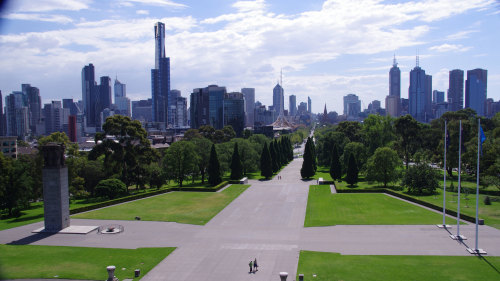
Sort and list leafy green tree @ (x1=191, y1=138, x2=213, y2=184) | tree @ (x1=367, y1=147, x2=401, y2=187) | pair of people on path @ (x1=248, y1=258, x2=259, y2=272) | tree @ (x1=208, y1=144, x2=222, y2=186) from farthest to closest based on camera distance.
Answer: leafy green tree @ (x1=191, y1=138, x2=213, y2=184) → tree @ (x1=208, y1=144, x2=222, y2=186) → tree @ (x1=367, y1=147, x2=401, y2=187) → pair of people on path @ (x1=248, y1=258, x2=259, y2=272)

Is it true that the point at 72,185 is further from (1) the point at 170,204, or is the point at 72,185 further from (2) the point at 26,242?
(2) the point at 26,242

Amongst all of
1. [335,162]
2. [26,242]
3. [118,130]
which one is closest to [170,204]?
[118,130]

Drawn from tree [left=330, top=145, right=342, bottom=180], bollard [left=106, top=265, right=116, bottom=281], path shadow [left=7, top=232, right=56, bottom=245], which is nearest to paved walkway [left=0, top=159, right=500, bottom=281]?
path shadow [left=7, top=232, right=56, bottom=245]

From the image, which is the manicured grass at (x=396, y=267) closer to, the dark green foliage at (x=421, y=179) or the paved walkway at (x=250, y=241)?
the paved walkway at (x=250, y=241)

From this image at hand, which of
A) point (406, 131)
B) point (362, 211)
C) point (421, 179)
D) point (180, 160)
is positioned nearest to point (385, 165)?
point (421, 179)

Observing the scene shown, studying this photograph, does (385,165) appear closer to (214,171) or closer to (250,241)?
(214,171)

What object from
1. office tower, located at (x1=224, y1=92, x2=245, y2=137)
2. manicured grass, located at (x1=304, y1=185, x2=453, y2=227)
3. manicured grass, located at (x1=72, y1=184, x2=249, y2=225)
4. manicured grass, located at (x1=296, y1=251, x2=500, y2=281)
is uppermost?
office tower, located at (x1=224, y1=92, x2=245, y2=137)

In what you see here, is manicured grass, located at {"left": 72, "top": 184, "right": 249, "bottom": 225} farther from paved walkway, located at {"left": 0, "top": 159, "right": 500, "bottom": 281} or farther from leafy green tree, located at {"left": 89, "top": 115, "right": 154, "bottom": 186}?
leafy green tree, located at {"left": 89, "top": 115, "right": 154, "bottom": 186}
